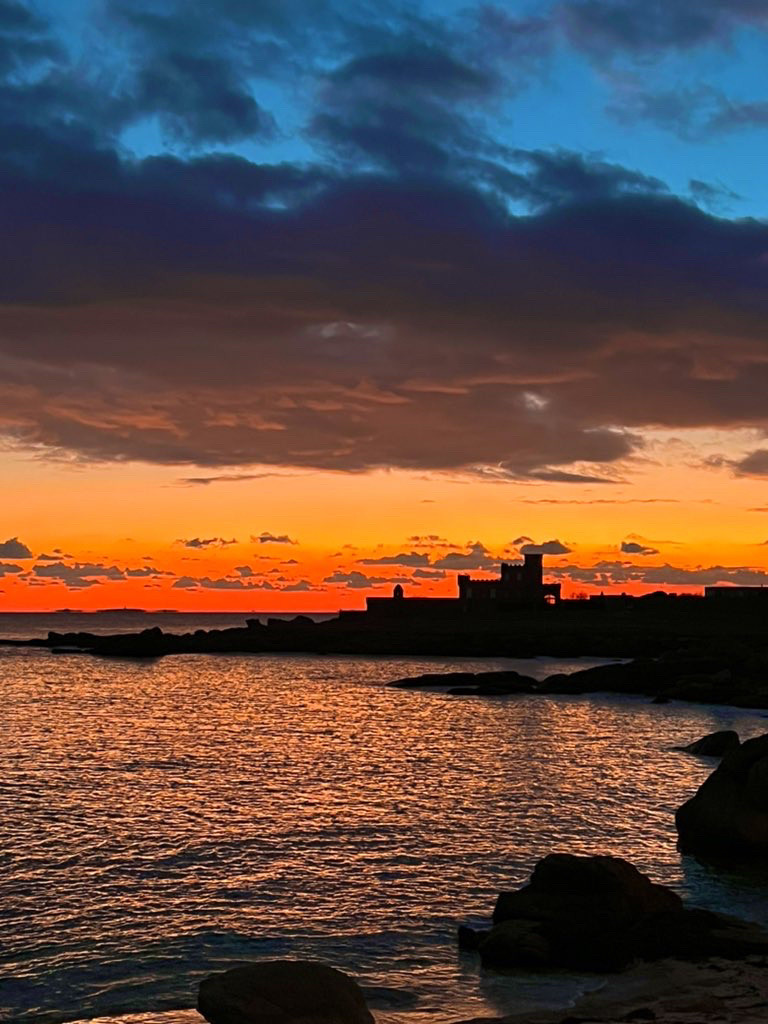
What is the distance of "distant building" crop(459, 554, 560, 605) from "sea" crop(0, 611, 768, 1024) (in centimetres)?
10246

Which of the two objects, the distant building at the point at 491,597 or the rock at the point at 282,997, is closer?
the rock at the point at 282,997

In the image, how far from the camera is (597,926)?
65.9 ft

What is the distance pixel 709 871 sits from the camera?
1036 inches

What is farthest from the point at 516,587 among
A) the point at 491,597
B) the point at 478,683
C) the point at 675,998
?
the point at 675,998

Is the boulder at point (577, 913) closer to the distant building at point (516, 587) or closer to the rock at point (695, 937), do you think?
the rock at point (695, 937)

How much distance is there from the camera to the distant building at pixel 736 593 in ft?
530

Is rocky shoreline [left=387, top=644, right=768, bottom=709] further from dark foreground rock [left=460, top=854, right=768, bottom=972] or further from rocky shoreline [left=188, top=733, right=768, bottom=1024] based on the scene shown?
rocky shoreline [left=188, top=733, right=768, bottom=1024]

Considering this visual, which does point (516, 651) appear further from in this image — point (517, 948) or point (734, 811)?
point (517, 948)

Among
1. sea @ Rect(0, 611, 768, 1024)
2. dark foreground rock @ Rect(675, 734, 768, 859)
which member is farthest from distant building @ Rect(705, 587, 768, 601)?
dark foreground rock @ Rect(675, 734, 768, 859)

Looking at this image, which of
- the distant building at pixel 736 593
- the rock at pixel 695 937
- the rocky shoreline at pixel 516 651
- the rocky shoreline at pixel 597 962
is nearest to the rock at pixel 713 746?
the rocky shoreline at pixel 516 651

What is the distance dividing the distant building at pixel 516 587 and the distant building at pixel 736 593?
23.5m

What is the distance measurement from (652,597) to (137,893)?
151 meters

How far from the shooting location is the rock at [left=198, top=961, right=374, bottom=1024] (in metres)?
15.1

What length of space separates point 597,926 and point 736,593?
518ft
